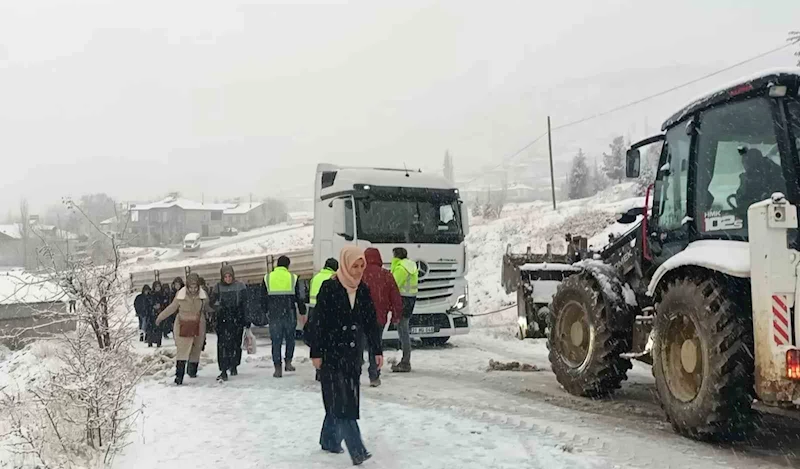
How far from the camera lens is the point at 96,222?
27.0 feet

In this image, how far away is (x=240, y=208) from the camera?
360 feet

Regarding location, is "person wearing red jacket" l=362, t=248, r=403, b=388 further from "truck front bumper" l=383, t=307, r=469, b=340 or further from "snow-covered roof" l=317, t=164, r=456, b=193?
"snow-covered roof" l=317, t=164, r=456, b=193

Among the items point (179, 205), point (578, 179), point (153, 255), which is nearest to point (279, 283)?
point (153, 255)

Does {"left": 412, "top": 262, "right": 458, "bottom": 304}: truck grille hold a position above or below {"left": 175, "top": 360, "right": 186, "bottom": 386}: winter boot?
above

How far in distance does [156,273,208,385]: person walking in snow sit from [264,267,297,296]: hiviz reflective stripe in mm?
1020

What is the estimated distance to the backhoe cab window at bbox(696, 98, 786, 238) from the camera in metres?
5.57

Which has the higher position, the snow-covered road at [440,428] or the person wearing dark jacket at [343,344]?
the person wearing dark jacket at [343,344]

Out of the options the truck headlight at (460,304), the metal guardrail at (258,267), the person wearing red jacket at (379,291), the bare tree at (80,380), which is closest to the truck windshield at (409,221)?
the truck headlight at (460,304)

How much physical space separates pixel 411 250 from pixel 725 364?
8234mm

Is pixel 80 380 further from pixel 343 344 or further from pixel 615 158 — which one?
pixel 615 158

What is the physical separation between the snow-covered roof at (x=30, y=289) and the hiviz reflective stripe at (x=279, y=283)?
3.42m

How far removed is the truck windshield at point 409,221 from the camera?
13023mm

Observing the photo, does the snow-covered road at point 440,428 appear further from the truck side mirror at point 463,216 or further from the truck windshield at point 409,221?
the truck side mirror at point 463,216

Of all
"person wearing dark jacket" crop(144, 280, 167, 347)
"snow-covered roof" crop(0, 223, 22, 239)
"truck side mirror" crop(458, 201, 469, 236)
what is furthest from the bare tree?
"snow-covered roof" crop(0, 223, 22, 239)
